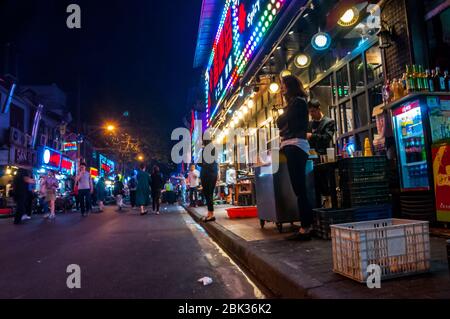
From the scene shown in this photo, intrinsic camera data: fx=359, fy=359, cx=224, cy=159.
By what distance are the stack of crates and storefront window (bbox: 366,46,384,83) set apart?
272 cm

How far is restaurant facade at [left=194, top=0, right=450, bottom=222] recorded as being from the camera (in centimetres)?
520

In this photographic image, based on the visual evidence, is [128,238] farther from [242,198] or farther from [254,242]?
[242,198]

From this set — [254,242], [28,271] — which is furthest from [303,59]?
[28,271]

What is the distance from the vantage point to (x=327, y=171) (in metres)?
5.81

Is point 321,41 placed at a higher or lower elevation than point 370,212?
higher

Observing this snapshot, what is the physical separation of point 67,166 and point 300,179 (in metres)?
31.1

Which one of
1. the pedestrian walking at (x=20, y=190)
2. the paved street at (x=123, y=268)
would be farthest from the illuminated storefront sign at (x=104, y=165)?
the paved street at (x=123, y=268)

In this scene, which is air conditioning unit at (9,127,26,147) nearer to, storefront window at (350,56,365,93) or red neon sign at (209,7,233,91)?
red neon sign at (209,7,233,91)

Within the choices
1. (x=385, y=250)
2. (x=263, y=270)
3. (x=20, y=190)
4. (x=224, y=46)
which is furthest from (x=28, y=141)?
(x=385, y=250)

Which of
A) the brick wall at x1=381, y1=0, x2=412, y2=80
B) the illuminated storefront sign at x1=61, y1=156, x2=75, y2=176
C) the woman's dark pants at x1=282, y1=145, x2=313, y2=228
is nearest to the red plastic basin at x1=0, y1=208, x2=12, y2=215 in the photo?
the illuminated storefront sign at x1=61, y1=156, x2=75, y2=176

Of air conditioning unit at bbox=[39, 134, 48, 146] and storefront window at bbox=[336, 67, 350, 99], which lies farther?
air conditioning unit at bbox=[39, 134, 48, 146]

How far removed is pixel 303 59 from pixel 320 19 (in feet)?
3.65

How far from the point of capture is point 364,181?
5043 millimetres

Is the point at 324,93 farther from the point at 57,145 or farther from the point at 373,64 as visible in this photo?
the point at 57,145
